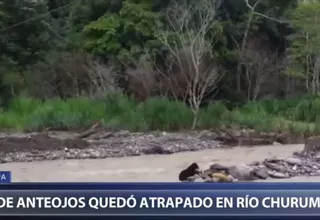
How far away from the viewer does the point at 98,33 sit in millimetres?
5375

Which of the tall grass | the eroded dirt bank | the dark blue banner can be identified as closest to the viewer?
the dark blue banner

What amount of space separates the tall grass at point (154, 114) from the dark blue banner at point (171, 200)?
0.32 metres

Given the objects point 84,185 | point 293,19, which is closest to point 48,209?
point 84,185

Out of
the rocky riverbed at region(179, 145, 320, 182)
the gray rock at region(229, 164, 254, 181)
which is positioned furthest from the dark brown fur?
the gray rock at region(229, 164, 254, 181)

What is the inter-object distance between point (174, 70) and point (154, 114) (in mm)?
215

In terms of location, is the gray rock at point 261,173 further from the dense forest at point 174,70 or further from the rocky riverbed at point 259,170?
the dense forest at point 174,70

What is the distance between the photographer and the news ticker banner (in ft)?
16.7

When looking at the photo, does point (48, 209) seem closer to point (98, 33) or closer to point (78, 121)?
point (78, 121)

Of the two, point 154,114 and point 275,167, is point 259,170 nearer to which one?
point 275,167

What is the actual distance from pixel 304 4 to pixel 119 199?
47.2 inches

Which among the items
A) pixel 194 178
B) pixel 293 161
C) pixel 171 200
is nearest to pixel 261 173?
pixel 293 161

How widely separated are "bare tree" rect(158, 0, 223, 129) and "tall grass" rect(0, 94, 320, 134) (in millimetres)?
75

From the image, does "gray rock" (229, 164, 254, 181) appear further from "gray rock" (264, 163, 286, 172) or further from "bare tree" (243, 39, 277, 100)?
"bare tree" (243, 39, 277, 100)

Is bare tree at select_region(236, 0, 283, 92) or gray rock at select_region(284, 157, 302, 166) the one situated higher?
bare tree at select_region(236, 0, 283, 92)
